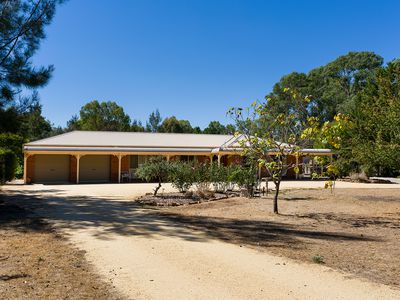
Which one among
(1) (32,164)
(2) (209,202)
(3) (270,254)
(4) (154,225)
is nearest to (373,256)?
(3) (270,254)

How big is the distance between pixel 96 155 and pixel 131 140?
4.25m

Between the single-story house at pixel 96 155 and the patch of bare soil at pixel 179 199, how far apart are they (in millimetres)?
9570

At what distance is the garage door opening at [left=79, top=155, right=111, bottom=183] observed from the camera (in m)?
28.8

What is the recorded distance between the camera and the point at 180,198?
16.3 m

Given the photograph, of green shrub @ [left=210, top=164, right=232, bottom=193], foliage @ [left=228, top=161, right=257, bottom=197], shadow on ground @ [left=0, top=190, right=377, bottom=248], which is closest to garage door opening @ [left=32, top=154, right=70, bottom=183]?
green shrub @ [left=210, top=164, right=232, bottom=193]

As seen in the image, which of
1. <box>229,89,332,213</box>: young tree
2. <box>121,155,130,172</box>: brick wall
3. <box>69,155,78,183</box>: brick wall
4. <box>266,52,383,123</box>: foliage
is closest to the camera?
<box>229,89,332,213</box>: young tree

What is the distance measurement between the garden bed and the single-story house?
31.0ft

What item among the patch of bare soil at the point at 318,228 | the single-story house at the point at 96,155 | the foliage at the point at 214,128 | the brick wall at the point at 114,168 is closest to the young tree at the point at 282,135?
the patch of bare soil at the point at 318,228

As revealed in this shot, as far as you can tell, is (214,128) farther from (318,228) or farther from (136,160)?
(318,228)

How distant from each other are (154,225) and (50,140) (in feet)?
71.9

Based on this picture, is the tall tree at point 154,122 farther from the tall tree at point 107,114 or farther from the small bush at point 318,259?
the small bush at point 318,259

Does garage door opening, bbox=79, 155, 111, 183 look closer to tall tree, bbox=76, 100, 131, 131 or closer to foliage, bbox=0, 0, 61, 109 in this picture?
foliage, bbox=0, 0, 61, 109

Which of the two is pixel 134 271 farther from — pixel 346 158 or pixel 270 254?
pixel 346 158

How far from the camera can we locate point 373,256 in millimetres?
7020
